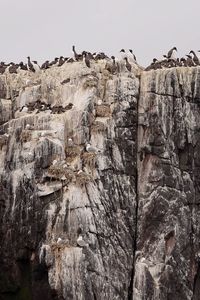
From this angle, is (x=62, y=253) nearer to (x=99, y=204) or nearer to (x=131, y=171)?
(x=99, y=204)

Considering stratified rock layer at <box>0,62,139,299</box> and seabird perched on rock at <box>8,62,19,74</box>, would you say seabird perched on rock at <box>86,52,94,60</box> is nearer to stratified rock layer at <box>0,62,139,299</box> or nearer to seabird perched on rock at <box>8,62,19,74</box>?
stratified rock layer at <box>0,62,139,299</box>

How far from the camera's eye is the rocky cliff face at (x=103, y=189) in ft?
134

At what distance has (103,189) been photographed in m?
42.3

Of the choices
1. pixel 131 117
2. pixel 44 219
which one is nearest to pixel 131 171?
pixel 131 117

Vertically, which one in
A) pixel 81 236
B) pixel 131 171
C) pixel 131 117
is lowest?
pixel 81 236

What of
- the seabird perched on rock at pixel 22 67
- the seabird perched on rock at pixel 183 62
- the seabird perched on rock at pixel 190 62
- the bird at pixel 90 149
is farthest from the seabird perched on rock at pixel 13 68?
the seabird perched on rock at pixel 190 62

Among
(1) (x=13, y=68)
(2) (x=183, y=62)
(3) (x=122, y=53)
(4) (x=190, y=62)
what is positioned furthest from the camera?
(1) (x=13, y=68)

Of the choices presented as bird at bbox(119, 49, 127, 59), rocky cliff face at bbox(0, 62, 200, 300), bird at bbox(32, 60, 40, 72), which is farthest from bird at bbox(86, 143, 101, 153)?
bird at bbox(32, 60, 40, 72)

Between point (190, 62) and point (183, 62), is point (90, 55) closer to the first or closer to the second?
point (183, 62)

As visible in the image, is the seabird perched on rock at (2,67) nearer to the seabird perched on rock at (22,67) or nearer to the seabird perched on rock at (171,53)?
the seabird perched on rock at (22,67)

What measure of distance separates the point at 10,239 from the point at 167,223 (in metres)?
8.19

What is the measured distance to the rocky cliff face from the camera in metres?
40.7

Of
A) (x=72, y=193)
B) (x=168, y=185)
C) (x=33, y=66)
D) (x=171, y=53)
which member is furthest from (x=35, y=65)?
(x=168, y=185)

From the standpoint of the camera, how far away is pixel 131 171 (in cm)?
4381
